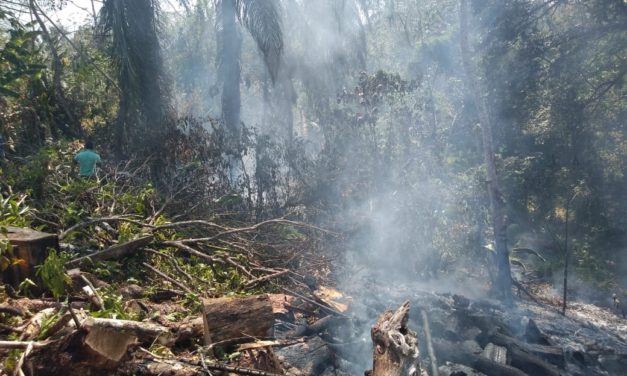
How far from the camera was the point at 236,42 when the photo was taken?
41.0 ft

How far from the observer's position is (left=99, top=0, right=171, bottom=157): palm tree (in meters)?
9.38

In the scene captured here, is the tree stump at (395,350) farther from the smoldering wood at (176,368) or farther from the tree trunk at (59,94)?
the tree trunk at (59,94)

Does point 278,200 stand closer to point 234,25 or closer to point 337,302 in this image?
point 337,302

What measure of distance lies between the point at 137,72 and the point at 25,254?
715 cm

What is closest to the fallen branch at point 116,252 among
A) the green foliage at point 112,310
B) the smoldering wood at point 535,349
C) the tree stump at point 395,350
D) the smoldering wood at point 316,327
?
the green foliage at point 112,310

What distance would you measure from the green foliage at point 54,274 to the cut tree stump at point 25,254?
161mm

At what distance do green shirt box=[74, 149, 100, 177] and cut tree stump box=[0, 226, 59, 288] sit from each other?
13.0ft

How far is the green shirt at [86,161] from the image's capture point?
720 cm

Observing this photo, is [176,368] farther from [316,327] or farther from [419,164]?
[419,164]

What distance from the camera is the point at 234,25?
1233cm

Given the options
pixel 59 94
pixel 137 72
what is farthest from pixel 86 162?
pixel 59 94

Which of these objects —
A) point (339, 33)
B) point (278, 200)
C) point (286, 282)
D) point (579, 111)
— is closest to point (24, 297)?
point (286, 282)

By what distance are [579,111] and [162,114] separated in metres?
9.89

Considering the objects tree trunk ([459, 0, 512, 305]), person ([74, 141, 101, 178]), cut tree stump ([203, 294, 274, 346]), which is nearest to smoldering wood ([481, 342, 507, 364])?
cut tree stump ([203, 294, 274, 346])
